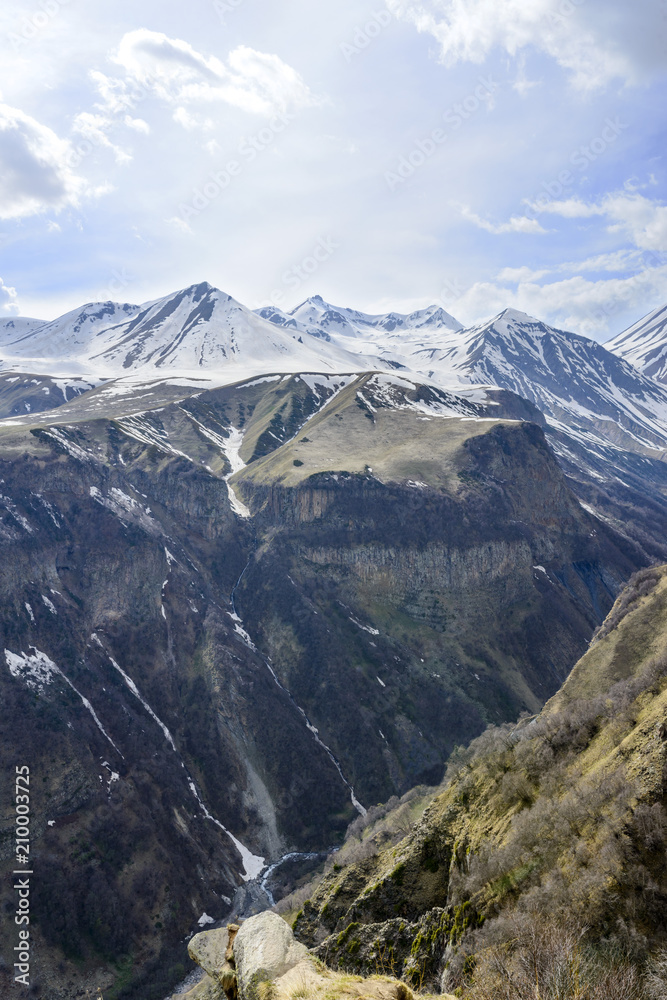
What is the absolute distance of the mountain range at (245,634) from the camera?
220 feet

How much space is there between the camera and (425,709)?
322 feet

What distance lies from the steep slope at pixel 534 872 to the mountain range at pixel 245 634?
4366 cm

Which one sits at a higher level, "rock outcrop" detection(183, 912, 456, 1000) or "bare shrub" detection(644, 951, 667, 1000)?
"rock outcrop" detection(183, 912, 456, 1000)

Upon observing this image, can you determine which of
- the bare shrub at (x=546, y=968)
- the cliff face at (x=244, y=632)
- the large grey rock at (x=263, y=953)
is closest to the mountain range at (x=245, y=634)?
the cliff face at (x=244, y=632)

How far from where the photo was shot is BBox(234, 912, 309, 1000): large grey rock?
34.2 feet

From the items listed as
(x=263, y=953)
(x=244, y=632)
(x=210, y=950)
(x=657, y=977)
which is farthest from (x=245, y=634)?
(x=657, y=977)

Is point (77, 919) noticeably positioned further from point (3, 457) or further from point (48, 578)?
point (3, 457)

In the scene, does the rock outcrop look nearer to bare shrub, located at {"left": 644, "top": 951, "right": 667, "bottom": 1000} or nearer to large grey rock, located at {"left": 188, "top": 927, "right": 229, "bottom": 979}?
large grey rock, located at {"left": 188, "top": 927, "right": 229, "bottom": 979}

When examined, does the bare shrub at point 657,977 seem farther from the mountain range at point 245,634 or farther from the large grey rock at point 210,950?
the mountain range at point 245,634

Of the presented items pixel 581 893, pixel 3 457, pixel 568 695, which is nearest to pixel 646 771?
pixel 581 893

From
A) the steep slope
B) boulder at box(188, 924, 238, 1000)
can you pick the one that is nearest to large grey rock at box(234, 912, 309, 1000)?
boulder at box(188, 924, 238, 1000)

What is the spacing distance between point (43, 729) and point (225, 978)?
73.7 m

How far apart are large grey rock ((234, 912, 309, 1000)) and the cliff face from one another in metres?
65.5

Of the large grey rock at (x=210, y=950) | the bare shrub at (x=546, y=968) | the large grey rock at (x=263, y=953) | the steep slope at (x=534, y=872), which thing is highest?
the large grey rock at (x=263, y=953)
